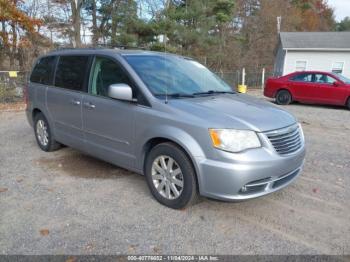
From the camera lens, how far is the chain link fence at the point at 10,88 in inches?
480

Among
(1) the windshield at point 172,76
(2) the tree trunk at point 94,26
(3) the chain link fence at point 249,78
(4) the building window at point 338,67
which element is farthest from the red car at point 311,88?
(2) the tree trunk at point 94,26

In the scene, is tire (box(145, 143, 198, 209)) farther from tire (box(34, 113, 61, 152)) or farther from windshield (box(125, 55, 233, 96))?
tire (box(34, 113, 61, 152))

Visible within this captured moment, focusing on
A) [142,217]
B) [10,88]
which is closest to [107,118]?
[142,217]

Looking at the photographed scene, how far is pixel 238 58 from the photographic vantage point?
2788 centimetres

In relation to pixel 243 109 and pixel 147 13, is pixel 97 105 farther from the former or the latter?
pixel 147 13

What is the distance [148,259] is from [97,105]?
88.8 inches

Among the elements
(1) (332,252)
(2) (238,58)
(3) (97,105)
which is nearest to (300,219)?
(1) (332,252)

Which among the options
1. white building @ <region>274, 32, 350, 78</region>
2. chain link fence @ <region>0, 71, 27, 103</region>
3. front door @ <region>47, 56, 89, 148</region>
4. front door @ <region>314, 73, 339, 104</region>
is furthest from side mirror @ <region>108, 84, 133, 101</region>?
white building @ <region>274, 32, 350, 78</region>

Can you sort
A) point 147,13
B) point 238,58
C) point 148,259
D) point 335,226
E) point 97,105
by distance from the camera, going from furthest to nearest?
point 238,58 → point 147,13 → point 97,105 → point 335,226 → point 148,259

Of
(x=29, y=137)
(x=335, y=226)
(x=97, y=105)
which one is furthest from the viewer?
(x=29, y=137)

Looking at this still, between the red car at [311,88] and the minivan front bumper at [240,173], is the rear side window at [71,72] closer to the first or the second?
the minivan front bumper at [240,173]

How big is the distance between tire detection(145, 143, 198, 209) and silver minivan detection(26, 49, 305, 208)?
0.04 ft

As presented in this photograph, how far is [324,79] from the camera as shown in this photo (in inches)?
Answer: 482

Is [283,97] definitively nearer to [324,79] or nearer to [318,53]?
[324,79]
